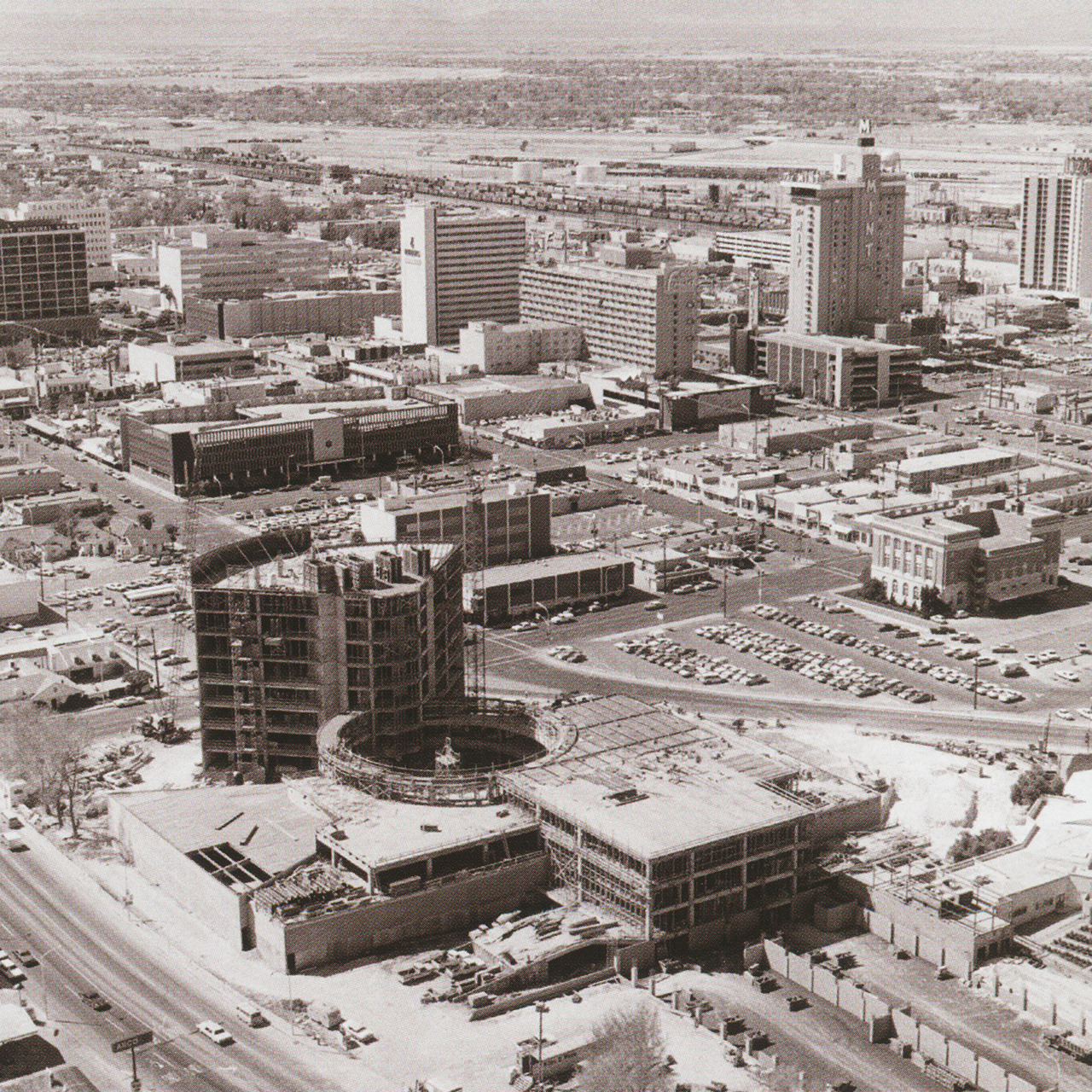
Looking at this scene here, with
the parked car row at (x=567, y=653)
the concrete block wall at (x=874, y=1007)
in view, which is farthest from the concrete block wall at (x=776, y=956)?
the parked car row at (x=567, y=653)

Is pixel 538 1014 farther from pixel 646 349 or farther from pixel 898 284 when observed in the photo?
pixel 898 284

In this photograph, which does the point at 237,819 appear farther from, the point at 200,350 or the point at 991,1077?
the point at 200,350

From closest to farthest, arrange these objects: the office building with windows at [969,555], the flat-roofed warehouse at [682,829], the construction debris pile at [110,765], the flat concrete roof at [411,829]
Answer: the flat-roofed warehouse at [682,829]
the flat concrete roof at [411,829]
the construction debris pile at [110,765]
the office building with windows at [969,555]

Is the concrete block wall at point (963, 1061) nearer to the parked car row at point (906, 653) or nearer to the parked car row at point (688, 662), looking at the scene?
the parked car row at point (906, 653)

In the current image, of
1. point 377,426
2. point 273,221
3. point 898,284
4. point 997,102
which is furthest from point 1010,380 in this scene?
point 997,102

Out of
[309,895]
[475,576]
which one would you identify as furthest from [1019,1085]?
[475,576]

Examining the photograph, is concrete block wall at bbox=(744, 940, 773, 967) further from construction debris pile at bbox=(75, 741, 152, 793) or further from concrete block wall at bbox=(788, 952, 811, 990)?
construction debris pile at bbox=(75, 741, 152, 793)
